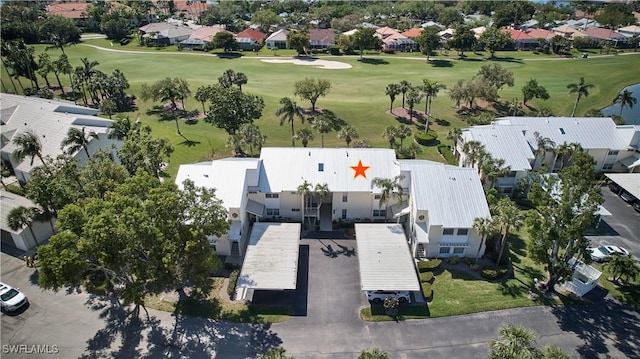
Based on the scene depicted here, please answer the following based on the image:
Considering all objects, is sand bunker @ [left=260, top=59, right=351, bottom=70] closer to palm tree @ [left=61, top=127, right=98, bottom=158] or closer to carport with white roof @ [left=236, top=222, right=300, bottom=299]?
palm tree @ [left=61, top=127, right=98, bottom=158]

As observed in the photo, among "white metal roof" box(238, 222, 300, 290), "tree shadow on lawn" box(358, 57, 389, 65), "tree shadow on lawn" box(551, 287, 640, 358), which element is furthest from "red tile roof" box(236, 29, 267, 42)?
"tree shadow on lawn" box(551, 287, 640, 358)

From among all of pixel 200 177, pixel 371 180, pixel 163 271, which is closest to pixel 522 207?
pixel 371 180

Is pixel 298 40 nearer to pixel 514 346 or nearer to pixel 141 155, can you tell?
pixel 141 155

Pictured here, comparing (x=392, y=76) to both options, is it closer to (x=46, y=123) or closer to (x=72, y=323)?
(x=46, y=123)

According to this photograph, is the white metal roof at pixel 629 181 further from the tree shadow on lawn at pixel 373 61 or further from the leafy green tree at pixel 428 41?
the leafy green tree at pixel 428 41

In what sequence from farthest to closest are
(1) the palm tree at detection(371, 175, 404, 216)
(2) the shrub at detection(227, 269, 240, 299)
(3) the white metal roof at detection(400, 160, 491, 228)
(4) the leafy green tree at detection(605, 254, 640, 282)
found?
1. (1) the palm tree at detection(371, 175, 404, 216)
2. (3) the white metal roof at detection(400, 160, 491, 228)
3. (4) the leafy green tree at detection(605, 254, 640, 282)
4. (2) the shrub at detection(227, 269, 240, 299)

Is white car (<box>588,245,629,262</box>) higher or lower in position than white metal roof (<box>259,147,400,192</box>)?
lower
